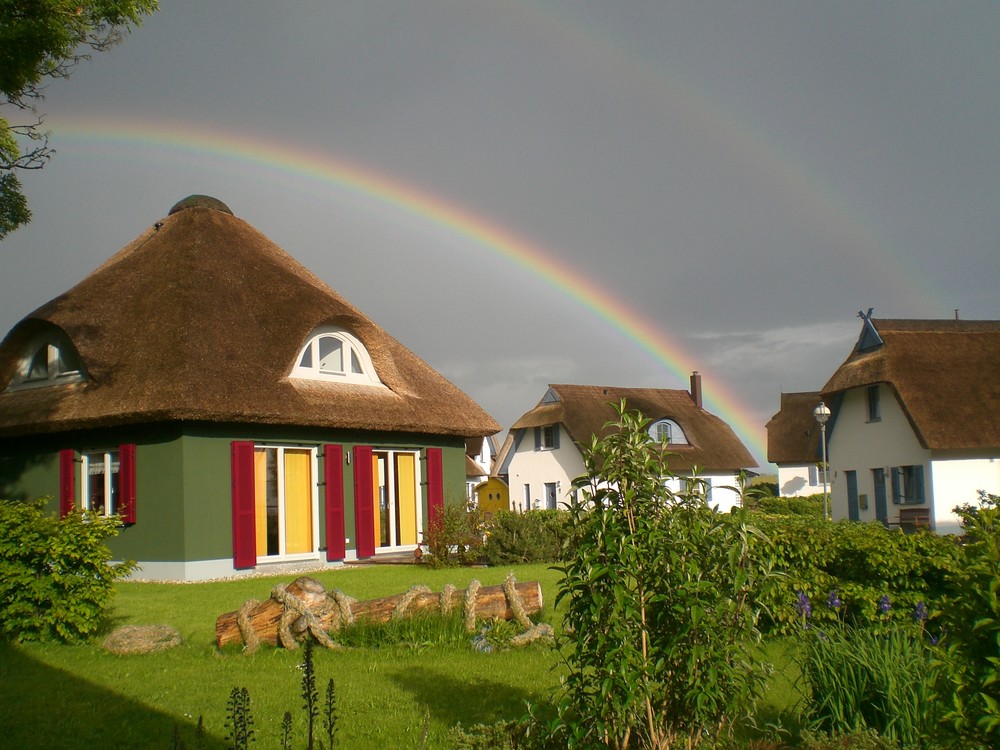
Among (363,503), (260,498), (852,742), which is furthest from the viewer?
(363,503)

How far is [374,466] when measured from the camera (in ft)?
61.5

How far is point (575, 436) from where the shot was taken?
4022cm

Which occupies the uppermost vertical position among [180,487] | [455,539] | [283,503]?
[180,487]

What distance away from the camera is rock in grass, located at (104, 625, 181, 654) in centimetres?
845

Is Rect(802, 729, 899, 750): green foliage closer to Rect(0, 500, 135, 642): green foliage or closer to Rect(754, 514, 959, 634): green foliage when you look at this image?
Rect(754, 514, 959, 634): green foliage

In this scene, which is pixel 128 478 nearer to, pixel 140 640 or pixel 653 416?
pixel 140 640

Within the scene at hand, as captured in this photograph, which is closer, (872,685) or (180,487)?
(872,685)

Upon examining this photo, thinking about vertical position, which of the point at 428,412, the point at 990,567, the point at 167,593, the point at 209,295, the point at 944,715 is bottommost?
the point at 167,593

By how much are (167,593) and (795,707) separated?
34.2 ft

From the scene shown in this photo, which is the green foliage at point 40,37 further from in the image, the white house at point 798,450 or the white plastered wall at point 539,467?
the white house at point 798,450

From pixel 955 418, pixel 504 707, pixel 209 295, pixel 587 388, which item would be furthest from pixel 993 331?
pixel 504 707

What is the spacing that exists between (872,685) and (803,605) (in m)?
2.61

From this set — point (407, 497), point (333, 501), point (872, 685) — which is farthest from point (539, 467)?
point (872, 685)

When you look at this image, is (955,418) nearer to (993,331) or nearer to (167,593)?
(993,331)
